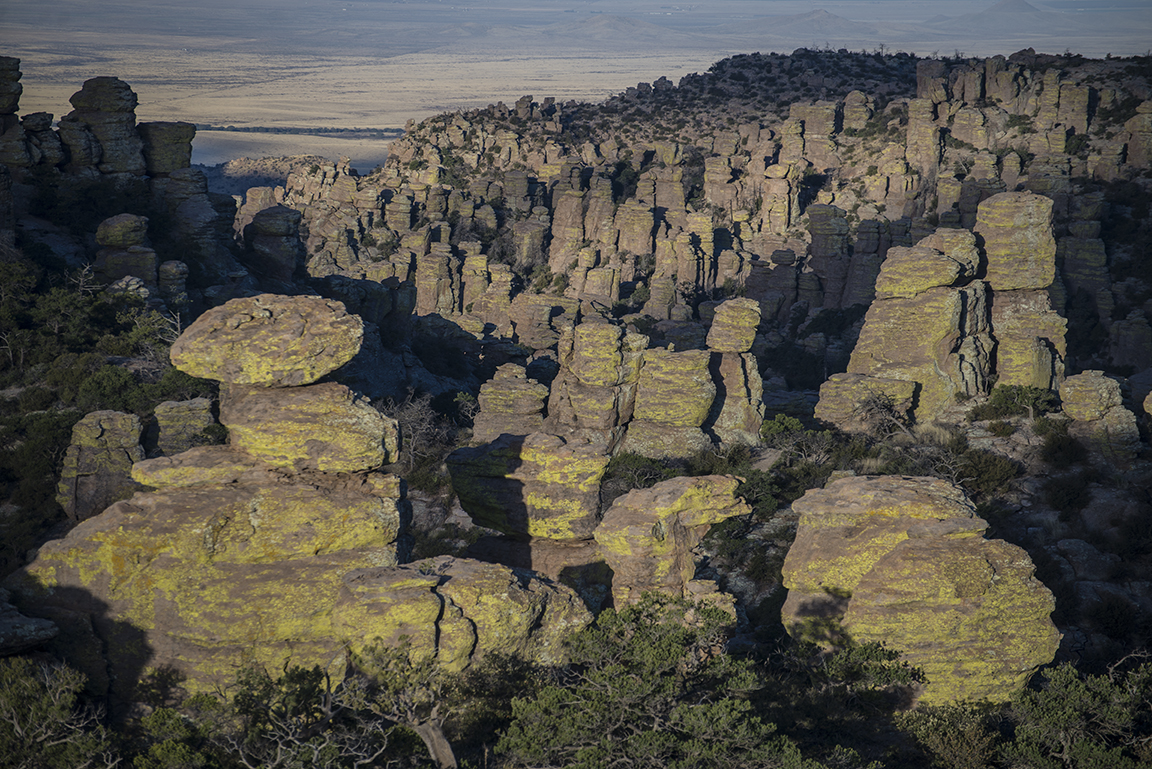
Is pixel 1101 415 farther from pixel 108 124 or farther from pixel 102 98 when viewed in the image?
→ pixel 102 98

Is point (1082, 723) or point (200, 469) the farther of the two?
point (200, 469)

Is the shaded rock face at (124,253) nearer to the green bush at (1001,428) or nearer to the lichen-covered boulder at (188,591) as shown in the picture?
the lichen-covered boulder at (188,591)

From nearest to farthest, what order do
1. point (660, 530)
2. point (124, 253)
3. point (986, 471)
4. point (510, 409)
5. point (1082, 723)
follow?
point (1082, 723) < point (660, 530) < point (986, 471) < point (510, 409) < point (124, 253)

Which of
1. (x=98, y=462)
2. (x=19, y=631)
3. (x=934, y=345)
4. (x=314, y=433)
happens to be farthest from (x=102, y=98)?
(x=934, y=345)

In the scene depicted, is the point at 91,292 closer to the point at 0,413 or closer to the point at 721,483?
the point at 0,413

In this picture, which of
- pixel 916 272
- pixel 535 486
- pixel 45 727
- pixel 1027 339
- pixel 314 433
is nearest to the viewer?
pixel 45 727

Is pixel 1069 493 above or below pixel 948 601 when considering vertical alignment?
below

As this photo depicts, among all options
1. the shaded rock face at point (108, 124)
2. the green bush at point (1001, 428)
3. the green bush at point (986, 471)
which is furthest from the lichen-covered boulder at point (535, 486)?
the shaded rock face at point (108, 124)

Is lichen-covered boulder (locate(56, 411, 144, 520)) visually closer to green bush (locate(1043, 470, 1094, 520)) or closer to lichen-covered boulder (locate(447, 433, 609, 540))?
lichen-covered boulder (locate(447, 433, 609, 540))
